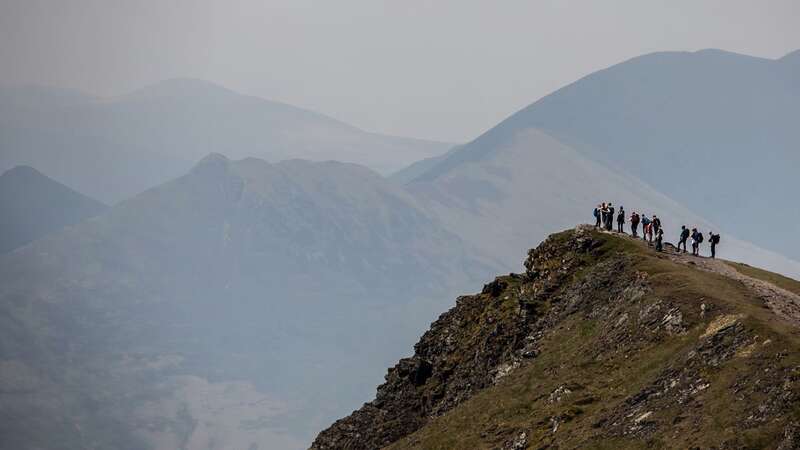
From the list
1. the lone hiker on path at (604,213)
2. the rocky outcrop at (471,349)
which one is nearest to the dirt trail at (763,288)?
the lone hiker on path at (604,213)

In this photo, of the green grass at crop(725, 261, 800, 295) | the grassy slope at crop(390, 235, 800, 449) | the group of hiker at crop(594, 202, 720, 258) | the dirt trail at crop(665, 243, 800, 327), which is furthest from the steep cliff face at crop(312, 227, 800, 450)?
the group of hiker at crop(594, 202, 720, 258)

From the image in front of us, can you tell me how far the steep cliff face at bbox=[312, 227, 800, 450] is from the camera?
132 feet

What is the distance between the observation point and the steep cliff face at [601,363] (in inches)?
1578

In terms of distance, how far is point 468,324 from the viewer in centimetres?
8150

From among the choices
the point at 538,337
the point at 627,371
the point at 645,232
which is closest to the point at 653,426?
the point at 627,371

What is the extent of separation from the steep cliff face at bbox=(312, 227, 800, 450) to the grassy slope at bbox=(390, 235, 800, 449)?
0.10 meters

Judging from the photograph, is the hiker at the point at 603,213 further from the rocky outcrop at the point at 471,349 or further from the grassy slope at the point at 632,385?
the grassy slope at the point at 632,385

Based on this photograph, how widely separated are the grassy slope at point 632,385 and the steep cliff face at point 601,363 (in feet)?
0.32

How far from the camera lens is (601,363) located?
53.3m

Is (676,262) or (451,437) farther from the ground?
(676,262)

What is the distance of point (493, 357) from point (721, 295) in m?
22.3

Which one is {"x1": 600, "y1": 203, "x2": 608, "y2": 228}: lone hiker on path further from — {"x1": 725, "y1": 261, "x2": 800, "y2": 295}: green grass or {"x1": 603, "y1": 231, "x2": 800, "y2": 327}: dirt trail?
{"x1": 725, "y1": 261, "x2": 800, "y2": 295}: green grass

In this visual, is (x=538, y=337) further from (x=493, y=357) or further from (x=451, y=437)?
(x=451, y=437)

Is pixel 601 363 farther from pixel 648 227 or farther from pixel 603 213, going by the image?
pixel 603 213
